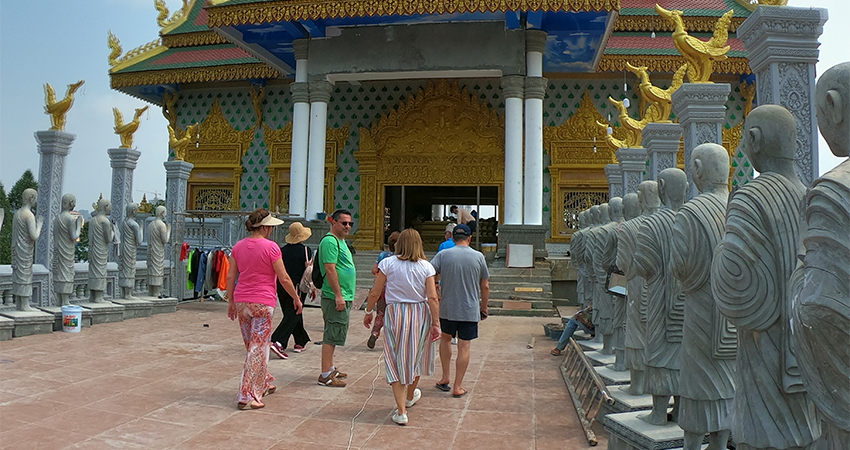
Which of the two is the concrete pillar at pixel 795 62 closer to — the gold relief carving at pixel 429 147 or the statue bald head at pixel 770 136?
the statue bald head at pixel 770 136

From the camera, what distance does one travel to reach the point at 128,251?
32.3ft

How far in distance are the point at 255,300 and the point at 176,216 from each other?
8.87 meters

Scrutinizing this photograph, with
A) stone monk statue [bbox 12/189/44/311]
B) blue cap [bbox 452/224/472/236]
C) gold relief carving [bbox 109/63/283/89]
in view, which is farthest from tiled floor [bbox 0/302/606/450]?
gold relief carving [bbox 109/63/283/89]

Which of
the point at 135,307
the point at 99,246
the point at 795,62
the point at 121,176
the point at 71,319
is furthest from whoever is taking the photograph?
the point at 121,176

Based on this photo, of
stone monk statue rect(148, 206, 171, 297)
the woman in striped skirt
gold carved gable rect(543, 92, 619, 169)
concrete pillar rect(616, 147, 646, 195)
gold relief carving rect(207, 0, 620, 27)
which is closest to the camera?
the woman in striped skirt

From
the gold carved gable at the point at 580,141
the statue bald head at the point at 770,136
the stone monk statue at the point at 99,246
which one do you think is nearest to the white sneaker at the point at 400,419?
the statue bald head at the point at 770,136

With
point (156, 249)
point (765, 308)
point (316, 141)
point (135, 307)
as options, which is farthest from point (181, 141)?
point (765, 308)

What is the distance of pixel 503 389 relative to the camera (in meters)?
5.14

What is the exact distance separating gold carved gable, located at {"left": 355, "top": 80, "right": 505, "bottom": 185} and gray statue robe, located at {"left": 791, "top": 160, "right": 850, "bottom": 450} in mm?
13925

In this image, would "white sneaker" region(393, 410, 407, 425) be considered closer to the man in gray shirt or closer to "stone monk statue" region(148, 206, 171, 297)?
the man in gray shirt

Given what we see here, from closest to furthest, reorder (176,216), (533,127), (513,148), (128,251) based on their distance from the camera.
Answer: (128,251) → (176,216) → (513,148) → (533,127)

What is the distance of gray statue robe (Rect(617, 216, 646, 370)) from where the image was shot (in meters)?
3.78

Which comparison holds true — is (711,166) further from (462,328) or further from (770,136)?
(462,328)

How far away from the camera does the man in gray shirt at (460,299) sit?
4.96 meters
